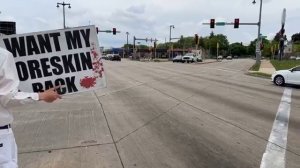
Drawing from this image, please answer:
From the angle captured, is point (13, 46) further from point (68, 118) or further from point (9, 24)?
point (68, 118)

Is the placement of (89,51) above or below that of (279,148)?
above

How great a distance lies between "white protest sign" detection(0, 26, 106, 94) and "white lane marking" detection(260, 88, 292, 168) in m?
3.65

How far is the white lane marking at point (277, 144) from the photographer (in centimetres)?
673

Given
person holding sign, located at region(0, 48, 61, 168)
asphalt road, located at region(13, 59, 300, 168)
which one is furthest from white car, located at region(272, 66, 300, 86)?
person holding sign, located at region(0, 48, 61, 168)

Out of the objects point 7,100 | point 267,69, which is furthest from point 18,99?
point 267,69

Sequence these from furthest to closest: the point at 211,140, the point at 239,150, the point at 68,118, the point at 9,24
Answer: the point at 68,118 → the point at 211,140 → the point at 239,150 → the point at 9,24

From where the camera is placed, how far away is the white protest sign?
3863 millimetres

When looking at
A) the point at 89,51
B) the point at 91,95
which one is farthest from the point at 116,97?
the point at 89,51

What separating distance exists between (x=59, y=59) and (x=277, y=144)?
18.0 ft

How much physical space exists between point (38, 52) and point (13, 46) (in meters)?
0.22

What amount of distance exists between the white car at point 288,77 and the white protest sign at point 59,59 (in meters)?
21.3

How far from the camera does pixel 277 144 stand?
320 inches

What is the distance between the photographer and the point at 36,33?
12.9 ft

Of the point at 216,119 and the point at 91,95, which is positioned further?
the point at 91,95
